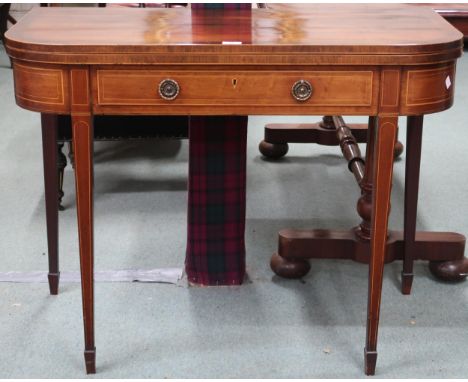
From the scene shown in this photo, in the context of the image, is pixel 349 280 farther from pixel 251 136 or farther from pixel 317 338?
pixel 251 136

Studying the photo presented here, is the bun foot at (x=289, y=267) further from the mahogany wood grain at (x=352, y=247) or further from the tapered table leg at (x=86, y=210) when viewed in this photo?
the tapered table leg at (x=86, y=210)

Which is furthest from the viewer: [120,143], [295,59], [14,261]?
[120,143]

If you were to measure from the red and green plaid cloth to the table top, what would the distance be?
0.22 meters

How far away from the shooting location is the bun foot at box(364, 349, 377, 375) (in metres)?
2.07

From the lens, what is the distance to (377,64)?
5.95 ft

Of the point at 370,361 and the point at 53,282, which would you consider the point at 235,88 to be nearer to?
the point at 370,361

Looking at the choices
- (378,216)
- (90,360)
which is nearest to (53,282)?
(90,360)

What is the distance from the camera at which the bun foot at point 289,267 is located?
2550 millimetres

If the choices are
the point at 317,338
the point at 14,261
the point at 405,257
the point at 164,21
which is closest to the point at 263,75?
the point at 164,21

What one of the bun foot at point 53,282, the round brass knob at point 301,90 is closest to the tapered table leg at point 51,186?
the bun foot at point 53,282

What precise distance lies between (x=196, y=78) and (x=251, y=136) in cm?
223

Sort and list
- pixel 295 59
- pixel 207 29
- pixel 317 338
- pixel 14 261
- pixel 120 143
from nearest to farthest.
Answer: pixel 295 59, pixel 207 29, pixel 317 338, pixel 14 261, pixel 120 143

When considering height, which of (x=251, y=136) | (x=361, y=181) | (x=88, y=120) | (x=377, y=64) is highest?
(x=377, y=64)

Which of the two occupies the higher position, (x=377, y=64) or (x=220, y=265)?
(x=377, y=64)
